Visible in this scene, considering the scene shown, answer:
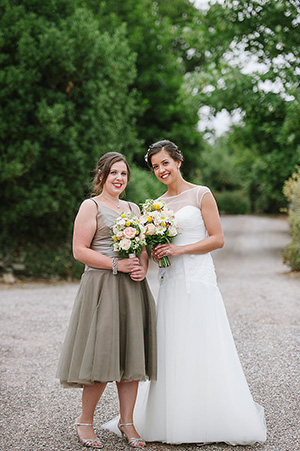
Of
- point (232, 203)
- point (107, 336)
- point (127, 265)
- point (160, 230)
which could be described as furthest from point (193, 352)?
point (232, 203)

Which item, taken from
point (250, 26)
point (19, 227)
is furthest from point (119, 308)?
point (250, 26)

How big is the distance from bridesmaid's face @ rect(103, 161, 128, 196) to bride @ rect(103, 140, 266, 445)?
32cm

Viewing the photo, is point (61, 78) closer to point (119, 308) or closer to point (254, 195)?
point (119, 308)

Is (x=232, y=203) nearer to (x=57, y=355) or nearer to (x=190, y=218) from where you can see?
(x=57, y=355)

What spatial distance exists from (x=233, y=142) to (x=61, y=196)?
30.7ft

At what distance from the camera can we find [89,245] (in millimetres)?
3637

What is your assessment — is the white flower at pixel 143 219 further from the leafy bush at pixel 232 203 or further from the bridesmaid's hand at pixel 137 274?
the leafy bush at pixel 232 203

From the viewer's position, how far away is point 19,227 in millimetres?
11641

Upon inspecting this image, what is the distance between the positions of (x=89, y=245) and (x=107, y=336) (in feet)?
2.18

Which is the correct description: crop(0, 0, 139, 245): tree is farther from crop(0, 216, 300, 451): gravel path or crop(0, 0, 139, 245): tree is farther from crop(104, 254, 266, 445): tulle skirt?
crop(104, 254, 266, 445): tulle skirt

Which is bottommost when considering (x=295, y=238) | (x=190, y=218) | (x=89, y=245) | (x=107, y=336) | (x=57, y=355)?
(x=57, y=355)

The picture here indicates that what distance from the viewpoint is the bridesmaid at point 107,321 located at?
3455mm

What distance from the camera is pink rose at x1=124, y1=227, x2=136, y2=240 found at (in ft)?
11.3

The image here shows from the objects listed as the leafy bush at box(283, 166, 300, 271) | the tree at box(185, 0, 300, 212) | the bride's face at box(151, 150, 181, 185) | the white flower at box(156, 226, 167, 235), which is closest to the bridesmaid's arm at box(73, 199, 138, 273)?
the white flower at box(156, 226, 167, 235)
